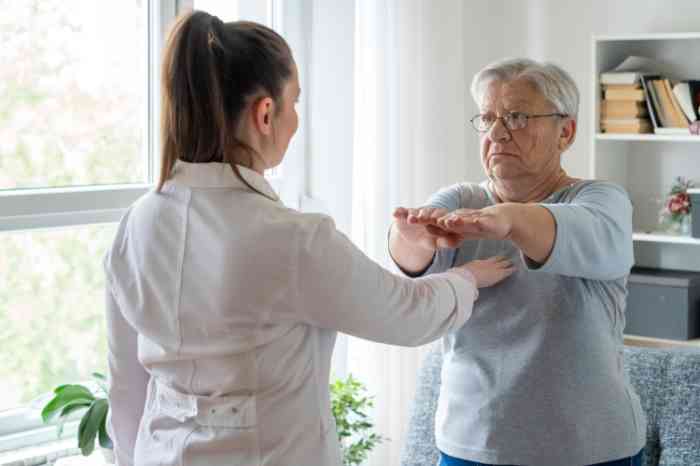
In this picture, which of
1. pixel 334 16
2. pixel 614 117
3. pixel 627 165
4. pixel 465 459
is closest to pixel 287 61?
pixel 465 459

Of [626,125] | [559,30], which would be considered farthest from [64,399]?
[559,30]

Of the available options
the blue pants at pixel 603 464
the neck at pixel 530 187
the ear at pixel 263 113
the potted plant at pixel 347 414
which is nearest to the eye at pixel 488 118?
the neck at pixel 530 187

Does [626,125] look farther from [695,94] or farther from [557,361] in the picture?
[557,361]

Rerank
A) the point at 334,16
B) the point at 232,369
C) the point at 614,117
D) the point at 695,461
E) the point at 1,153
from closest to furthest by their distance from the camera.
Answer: the point at 232,369, the point at 695,461, the point at 1,153, the point at 334,16, the point at 614,117

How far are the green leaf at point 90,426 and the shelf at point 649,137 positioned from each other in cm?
201

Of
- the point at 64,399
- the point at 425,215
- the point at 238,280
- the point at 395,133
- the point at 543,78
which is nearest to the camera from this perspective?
the point at 238,280

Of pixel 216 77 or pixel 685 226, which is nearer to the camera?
pixel 216 77

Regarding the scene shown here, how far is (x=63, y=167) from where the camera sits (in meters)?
2.88

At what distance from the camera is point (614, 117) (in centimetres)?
374

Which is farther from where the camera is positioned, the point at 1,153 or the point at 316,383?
the point at 1,153

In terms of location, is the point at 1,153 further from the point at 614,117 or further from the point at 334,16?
the point at 614,117

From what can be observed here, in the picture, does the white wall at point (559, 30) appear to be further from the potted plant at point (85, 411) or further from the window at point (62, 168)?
the potted plant at point (85, 411)

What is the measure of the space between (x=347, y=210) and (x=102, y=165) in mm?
920

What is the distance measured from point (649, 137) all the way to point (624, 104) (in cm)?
15
